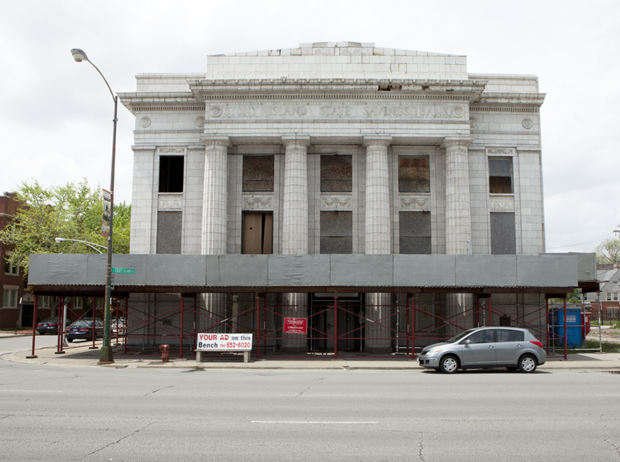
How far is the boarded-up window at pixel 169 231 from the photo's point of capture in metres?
27.2

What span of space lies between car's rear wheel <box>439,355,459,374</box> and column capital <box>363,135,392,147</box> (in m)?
12.3

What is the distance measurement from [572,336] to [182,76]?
25.3 metres

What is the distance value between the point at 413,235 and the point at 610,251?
290ft

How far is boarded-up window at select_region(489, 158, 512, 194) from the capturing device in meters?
27.4

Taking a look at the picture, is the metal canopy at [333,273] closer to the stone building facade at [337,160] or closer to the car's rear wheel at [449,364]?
the stone building facade at [337,160]

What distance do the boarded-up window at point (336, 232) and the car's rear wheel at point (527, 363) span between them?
10974 millimetres

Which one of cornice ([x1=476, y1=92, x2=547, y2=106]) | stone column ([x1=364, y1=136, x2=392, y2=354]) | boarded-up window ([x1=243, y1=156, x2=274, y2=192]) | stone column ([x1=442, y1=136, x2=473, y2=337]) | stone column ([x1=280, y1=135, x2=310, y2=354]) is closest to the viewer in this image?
stone column ([x1=364, y1=136, x2=392, y2=354])

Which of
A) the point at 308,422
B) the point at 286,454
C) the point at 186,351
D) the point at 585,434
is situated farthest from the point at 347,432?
the point at 186,351

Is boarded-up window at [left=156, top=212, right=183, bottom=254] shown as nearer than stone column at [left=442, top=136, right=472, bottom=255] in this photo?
No

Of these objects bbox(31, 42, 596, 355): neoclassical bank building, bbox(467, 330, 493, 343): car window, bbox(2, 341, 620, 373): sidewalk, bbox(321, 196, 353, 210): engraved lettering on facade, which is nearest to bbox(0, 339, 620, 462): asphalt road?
bbox(467, 330, 493, 343): car window

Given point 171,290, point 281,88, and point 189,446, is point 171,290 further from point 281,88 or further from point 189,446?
point 189,446

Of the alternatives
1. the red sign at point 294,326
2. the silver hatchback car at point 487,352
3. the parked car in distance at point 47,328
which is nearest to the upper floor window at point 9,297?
the parked car in distance at point 47,328

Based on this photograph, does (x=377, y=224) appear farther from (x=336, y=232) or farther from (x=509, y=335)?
(x=509, y=335)

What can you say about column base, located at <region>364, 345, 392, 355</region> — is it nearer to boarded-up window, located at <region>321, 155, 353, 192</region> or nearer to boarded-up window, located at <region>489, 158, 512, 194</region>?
boarded-up window, located at <region>321, 155, 353, 192</region>
